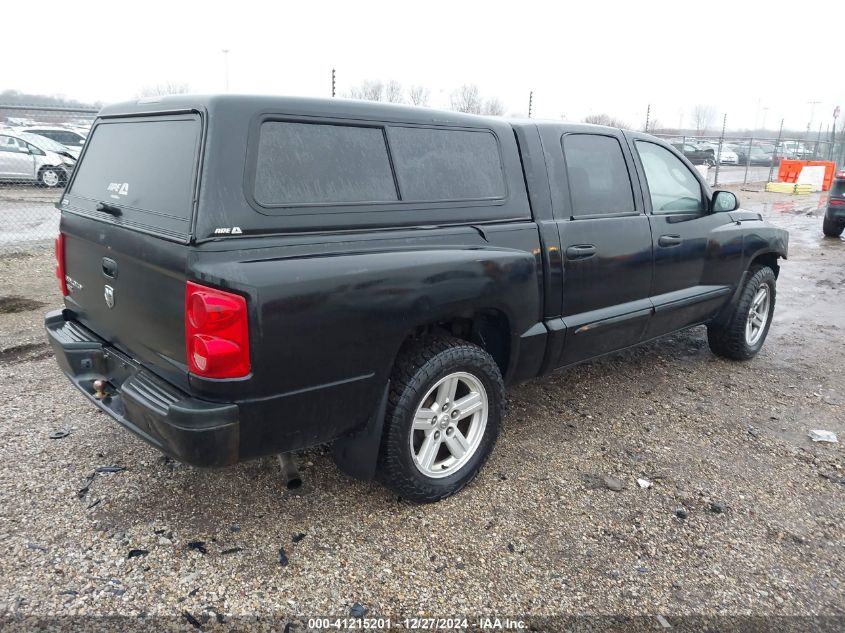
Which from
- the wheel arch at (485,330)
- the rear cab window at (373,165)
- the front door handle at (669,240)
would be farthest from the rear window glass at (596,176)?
the wheel arch at (485,330)

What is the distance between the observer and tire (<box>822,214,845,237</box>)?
11391 mm

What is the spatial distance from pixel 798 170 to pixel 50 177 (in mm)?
22895

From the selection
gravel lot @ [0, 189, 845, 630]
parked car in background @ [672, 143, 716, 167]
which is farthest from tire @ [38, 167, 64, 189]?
parked car in background @ [672, 143, 716, 167]

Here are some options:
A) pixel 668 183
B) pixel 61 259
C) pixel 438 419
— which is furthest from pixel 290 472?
pixel 668 183

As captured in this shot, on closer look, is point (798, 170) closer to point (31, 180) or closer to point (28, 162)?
point (31, 180)

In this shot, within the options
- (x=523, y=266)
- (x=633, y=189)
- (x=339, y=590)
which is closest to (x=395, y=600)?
(x=339, y=590)

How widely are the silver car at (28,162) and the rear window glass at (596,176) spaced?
546 inches

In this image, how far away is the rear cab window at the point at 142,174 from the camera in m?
2.48

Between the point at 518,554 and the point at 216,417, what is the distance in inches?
55.6

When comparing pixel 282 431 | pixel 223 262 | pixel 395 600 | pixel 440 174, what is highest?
pixel 440 174

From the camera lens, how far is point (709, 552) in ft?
9.34

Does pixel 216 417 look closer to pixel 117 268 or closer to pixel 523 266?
pixel 117 268

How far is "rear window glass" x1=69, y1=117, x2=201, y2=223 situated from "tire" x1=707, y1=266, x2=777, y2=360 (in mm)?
4155

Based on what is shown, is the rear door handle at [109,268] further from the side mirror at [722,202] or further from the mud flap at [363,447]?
the side mirror at [722,202]
